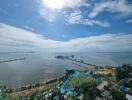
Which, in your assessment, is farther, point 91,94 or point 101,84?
point 101,84

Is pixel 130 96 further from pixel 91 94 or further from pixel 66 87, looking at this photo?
pixel 66 87

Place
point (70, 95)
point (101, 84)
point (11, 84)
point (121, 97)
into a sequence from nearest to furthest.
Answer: point (121, 97) → point (70, 95) → point (101, 84) → point (11, 84)

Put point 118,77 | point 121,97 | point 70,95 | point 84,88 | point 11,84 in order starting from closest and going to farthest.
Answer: point 121,97, point 70,95, point 84,88, point 118,77, point 11,84

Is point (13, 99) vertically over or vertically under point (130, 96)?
under

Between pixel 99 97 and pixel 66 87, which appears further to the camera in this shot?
pixel 66 87

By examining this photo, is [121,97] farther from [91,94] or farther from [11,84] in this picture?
[11,84]

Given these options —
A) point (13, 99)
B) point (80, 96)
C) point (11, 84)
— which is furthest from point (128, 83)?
point (11, 84)

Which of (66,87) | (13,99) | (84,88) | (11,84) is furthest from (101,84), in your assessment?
(11,84)

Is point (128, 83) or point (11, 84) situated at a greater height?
point (128, 83)

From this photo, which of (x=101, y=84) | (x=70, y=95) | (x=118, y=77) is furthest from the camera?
(x=118, y=77)
